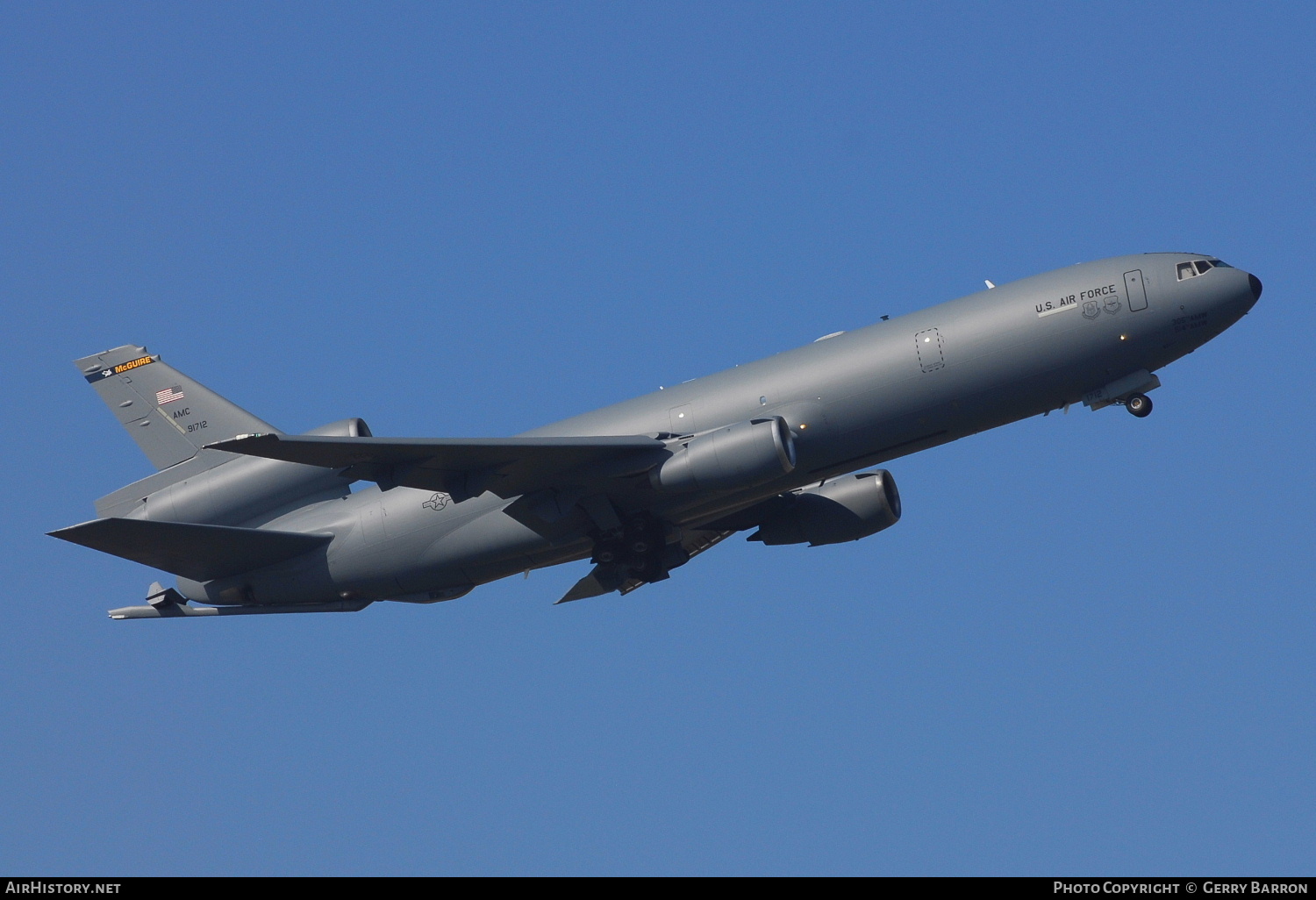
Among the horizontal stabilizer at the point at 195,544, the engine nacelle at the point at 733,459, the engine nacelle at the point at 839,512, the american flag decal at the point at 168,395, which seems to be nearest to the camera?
the engine nacelle at the point at 733,459

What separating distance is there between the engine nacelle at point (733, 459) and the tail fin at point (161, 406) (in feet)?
40.2

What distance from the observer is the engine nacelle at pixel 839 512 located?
40000 mm

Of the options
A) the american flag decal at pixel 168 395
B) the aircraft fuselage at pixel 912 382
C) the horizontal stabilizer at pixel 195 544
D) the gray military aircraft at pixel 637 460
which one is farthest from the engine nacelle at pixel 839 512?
the american flag decal at pixel 168 395

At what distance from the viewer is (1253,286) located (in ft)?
112

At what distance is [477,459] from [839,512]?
1075cm

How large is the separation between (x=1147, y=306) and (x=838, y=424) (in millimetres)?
7309

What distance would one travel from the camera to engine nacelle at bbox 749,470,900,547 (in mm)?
40000

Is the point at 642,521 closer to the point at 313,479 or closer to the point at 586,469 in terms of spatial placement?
the point at 586,469

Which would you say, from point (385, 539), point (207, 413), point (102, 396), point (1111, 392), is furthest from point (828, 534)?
point (102, 396)

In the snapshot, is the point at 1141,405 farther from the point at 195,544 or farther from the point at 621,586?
the point at 195,544

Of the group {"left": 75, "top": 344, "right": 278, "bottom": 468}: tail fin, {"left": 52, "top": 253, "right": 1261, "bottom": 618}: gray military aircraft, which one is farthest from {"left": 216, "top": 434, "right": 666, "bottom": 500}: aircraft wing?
{"left": 75, "top": 344, "right": 278, "bottom": 468}: tail fin

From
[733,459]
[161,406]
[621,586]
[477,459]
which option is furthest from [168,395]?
[733,459]

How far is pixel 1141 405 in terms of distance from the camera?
112 feet

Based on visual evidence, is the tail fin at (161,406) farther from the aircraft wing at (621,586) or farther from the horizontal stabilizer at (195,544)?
the aircraft wing at (621,586)
